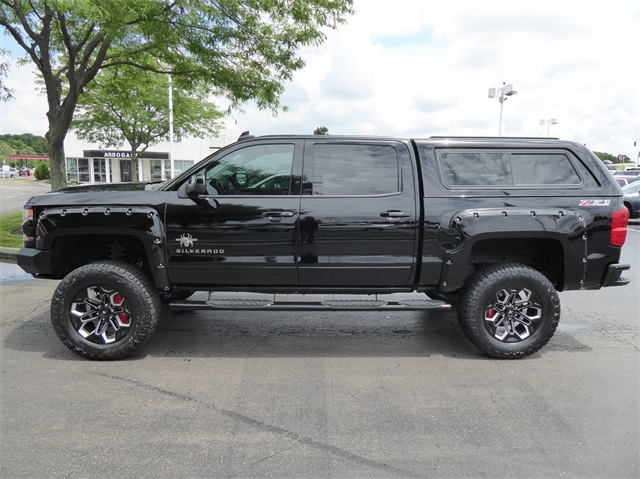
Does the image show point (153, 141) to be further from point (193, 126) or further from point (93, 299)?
point (93, 299)

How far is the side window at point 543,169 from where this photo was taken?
169 inches

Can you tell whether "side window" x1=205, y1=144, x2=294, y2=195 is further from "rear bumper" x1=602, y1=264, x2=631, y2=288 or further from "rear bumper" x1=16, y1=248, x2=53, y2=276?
"rear bumper" x1=602, y1=264, x2=631, y2=288

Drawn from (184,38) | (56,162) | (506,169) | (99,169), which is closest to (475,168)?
(506,169)

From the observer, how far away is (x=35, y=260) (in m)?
4.25

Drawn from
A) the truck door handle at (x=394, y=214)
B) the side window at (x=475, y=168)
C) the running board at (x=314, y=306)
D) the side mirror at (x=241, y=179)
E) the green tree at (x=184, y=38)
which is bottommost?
the running board at (x=314, y=306)

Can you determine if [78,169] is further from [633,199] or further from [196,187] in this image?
[196,187]

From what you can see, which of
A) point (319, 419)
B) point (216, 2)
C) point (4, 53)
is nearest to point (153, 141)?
point (4, 53)

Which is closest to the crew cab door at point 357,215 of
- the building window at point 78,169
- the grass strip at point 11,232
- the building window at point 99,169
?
the grass strip at point 11,232

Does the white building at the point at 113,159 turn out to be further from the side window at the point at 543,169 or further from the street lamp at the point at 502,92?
the side window at the point at 543,169

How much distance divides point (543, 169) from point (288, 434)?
10.6 ft

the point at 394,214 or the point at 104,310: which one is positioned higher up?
the point at 394,214

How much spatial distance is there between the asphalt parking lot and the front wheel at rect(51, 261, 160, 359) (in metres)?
0.17

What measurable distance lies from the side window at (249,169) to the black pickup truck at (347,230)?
1 cm

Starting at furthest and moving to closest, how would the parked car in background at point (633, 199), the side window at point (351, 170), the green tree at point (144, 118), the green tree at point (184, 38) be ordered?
the green tree at point (144, 118)
the parked car in background at point (633, 199)
the green tree at point (184, 38)
the side window at point (351, 170)
